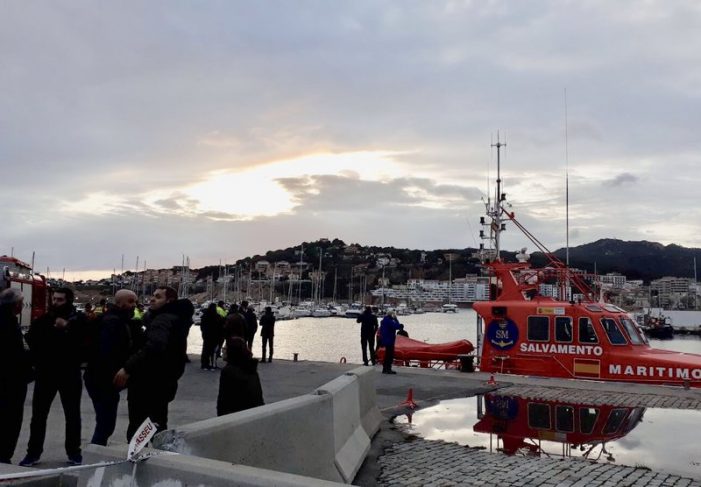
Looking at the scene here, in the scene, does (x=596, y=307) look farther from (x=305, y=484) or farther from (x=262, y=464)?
(x=305, y=484)

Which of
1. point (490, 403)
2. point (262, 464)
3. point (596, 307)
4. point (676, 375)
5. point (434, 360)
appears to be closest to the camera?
point (262, 464)

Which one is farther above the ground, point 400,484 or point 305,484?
point 305,484

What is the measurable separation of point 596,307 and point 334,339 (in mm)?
55024

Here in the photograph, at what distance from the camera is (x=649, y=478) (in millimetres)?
7023

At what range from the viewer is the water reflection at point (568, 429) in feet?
27.0

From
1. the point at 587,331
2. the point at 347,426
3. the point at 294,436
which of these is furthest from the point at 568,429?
the point at 587,331

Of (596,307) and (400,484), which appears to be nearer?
(400,484)

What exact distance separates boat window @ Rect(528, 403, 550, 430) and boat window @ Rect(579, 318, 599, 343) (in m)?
4.11

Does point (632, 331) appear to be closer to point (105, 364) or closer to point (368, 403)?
point (368, 403)

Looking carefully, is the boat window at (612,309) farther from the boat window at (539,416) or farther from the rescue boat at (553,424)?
Result: the boat window at (539,416)

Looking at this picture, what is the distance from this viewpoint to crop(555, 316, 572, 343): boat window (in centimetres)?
1541

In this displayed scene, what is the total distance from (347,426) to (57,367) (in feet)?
10.6

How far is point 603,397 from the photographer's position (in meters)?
12.7

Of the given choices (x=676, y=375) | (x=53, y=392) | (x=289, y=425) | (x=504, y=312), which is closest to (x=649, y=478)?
(x=289, y=425)
